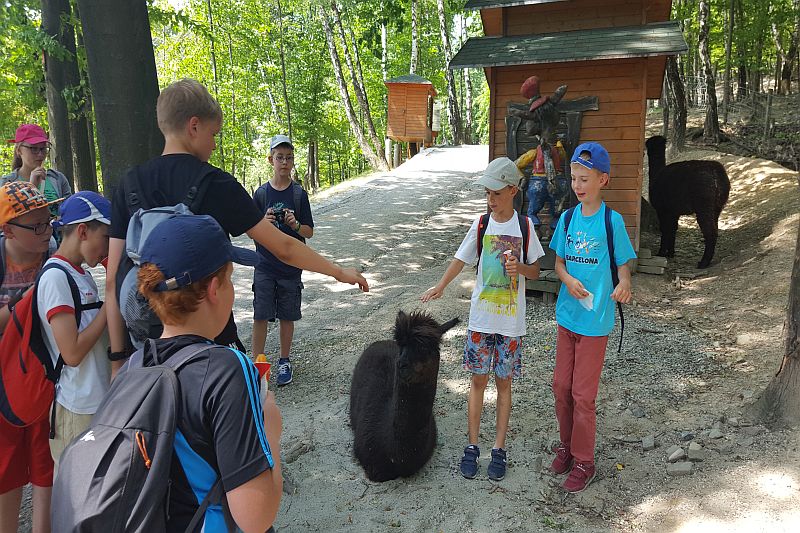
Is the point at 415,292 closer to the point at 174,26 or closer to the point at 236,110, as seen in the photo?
the point at 174,26

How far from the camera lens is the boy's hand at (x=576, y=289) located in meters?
3.35

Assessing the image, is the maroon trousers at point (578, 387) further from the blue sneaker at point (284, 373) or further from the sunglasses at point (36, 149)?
the sunglasses at point (36, 149)

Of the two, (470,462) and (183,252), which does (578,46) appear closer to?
(470,462)

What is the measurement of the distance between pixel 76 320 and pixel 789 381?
439cm

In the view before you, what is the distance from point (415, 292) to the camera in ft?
26.4

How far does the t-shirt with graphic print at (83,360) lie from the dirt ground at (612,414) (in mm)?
1544

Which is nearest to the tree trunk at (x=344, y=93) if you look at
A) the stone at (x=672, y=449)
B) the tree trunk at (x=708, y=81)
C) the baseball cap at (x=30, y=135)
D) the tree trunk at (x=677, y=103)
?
the tree trunk at (x=677, y=103)

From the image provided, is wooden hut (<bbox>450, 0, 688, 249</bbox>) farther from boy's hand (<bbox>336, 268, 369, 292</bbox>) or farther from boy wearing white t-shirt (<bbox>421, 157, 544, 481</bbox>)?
boy's hand (<bbox>336, 268, 369, 292</bbox>)

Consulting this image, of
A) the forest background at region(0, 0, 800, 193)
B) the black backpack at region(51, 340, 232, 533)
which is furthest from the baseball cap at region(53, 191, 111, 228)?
the forest background at region(0, 0, 800, 193)

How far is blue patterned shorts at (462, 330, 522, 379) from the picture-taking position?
12.0 ft

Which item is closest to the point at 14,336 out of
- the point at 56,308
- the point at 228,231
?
the point at 56,308

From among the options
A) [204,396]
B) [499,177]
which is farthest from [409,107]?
[204,396]

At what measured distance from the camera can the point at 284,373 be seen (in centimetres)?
534

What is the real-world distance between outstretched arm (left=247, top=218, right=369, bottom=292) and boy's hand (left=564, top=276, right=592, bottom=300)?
4.72 feet
